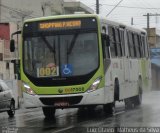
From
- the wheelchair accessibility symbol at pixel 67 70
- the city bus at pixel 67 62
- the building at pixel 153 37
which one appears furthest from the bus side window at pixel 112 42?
the building at pixel 153 37

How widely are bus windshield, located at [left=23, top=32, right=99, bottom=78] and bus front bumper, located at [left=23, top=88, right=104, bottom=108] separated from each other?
0.69m

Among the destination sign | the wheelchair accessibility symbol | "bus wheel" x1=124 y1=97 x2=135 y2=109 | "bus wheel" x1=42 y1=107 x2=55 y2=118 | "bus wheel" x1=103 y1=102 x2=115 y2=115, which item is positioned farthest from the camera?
"bus wheel" x1=124 y1=97 x2=135 y2=109

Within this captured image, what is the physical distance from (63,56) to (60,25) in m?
1.11

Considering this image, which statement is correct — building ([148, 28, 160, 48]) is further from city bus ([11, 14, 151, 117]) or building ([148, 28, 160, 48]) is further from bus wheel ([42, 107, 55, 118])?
city bus ([11, 14, 151, 117])

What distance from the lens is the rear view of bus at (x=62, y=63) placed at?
57.7 ft

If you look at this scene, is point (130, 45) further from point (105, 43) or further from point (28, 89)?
point (28, 89)

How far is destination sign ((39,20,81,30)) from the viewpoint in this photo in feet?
59.3

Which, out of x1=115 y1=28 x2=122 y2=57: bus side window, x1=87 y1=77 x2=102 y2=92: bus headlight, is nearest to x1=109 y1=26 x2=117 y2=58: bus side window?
x1=115 y1=28 x2=122 y2=57: bus side window

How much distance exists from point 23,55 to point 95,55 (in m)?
2.45

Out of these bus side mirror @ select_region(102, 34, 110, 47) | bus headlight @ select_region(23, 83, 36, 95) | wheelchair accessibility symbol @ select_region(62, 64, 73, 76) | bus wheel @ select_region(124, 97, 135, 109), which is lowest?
bus wheel @ select_region(124, 97, 135, 109)

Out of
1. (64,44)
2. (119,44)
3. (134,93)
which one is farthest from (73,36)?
(134,93)

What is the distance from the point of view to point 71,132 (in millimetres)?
14281

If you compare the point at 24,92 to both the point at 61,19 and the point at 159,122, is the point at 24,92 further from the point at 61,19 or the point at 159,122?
the point at 159,122

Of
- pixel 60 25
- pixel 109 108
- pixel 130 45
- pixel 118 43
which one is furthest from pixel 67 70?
pixel 130 45
